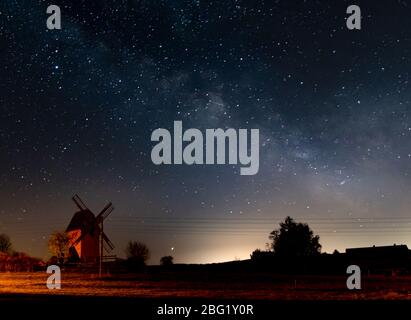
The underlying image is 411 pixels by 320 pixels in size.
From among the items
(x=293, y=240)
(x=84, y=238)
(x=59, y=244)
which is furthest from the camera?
(x=293, y=240)

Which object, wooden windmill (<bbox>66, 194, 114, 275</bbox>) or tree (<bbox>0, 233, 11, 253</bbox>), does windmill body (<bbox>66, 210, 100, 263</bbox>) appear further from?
tree (<bbox>0, 233, 11, 253</bbox>)

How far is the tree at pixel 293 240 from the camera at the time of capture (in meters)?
80.8

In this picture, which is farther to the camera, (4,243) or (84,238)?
(4,243)

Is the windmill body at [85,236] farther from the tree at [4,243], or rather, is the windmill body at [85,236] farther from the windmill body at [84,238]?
the tree at [4,243]

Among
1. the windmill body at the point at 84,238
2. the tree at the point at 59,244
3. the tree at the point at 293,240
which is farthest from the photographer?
the tree at the point at 293,240

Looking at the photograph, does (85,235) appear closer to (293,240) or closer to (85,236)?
(85,236)

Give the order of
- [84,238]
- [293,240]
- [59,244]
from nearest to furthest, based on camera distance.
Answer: [84,238] < [59,244] < [293,240]

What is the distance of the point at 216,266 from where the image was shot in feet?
198

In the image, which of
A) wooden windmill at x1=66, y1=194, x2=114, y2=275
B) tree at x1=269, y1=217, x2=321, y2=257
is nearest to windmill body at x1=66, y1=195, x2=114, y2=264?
wooden windmill at x1=66, y1=194, x2=114, y2=275

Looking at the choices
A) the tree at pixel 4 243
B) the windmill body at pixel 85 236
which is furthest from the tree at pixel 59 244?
the tree at pixel 4 243

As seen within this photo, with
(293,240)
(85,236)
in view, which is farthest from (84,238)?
(293,240)

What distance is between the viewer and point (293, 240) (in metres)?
81.2

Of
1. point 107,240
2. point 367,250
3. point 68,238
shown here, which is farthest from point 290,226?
point 68,238
